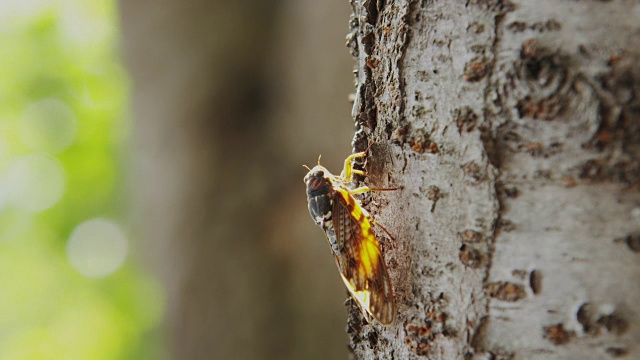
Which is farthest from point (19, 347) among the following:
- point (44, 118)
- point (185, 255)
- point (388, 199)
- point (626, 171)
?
point (626, 171)

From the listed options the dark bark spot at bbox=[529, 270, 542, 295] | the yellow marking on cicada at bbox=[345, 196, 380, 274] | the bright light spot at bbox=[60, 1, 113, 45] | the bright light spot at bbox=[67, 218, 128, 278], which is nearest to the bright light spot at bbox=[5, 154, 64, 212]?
the bright light spot at bbox=[67, 218, 128, 278]

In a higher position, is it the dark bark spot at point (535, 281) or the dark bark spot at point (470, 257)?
the dark bark spot at point (470, 257)

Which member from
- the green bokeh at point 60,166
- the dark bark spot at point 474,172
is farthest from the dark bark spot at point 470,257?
the green bokeh at point 60,166

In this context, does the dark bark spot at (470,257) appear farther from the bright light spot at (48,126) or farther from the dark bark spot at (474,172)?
the bright light spot at (48,126)

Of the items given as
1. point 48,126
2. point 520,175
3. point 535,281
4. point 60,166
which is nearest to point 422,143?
point 520,175

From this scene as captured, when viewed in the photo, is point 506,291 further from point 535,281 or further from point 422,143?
point 422,143

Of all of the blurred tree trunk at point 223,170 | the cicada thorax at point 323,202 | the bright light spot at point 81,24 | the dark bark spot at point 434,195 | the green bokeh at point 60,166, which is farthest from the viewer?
the bright light spot at point 81,24

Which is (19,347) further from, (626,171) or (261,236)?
(626,171)

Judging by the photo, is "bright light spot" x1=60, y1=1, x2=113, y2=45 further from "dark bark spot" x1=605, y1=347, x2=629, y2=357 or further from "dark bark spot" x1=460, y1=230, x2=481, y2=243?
"dark bark spot" x1=605, y1=347, x2=629, y2=357
